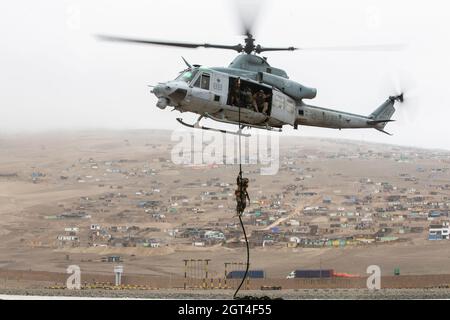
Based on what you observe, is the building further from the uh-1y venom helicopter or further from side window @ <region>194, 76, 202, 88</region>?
side window @ <region>194, 76, 202, 88</region>

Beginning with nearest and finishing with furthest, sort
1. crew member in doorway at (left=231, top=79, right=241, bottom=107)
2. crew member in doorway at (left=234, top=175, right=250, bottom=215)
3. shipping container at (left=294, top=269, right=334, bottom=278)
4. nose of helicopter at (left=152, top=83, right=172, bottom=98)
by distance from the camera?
1. crew member in doorway at (left=234, top=175, right=250, bottom=215)
2. nose of helicopter at (left=152, top=83, right=172, bottom=98)
3. crew member in doorway at (left=231, top=79, right=241, bottom=107)
4. shipping container at (left=294, top=269, right=334, bottom=278)

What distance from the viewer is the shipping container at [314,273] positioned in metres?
95.7

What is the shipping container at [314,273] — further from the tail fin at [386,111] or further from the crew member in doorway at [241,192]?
the crew member in doorway at [241,192]

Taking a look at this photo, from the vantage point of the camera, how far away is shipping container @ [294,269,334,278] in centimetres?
9569

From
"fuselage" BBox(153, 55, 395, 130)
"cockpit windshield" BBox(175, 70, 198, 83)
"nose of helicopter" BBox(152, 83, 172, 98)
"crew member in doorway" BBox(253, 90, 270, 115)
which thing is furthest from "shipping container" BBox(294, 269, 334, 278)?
"nose of helicopter" BBox(152, 83, 172, 98)

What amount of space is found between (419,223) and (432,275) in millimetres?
47830

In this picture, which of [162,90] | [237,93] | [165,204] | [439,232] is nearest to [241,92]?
[237,93]

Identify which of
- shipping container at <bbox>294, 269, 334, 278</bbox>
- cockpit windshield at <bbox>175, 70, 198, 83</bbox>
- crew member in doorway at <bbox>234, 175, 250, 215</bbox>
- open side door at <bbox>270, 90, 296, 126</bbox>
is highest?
cockpit windshield at <bbox>175, 70, 198, 83</bbox>

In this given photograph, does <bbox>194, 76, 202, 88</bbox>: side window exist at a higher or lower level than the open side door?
higher

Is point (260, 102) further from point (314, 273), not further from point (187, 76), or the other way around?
point (314, 273)

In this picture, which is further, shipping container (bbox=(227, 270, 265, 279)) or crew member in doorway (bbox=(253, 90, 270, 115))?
shipping container (bbox=(227, 270, 265, 279))

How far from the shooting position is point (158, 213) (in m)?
→ 145

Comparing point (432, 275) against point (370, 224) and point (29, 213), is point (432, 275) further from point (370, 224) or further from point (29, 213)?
point (29, 213)

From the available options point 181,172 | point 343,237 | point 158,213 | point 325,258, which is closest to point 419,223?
point 343,237
